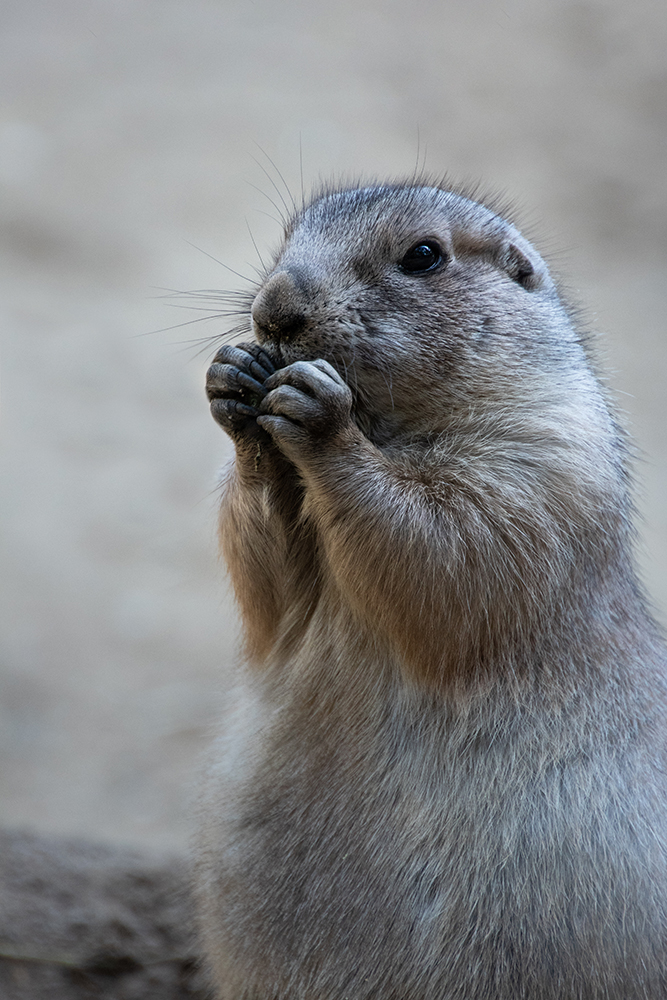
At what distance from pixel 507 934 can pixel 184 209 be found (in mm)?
8563

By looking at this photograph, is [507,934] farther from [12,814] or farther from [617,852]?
[12,814]

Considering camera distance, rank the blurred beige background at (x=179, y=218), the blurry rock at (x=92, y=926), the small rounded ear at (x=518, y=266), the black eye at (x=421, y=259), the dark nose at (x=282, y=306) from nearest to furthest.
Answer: the dark nose at (x=282, y=306)
the black eye at (x=421, y=259)
the small rounded ear at (x=518, y=266)
the blurry rock at (x=92, y=926)
the blurred beige background at (x=179, y=218)

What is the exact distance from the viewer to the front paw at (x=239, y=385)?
9.69ft

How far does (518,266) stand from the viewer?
11.1 feet

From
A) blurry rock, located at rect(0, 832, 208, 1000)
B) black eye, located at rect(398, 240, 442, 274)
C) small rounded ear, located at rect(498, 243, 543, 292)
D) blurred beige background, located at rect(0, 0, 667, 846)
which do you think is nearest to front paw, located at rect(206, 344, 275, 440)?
black eye, located at rect(398, 240, 442, 274)

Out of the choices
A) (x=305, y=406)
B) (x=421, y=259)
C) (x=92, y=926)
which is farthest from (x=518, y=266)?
(x=92, y=926)

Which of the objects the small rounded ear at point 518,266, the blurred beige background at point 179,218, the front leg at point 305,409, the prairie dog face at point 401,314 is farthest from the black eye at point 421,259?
the blurred beige background at point 179,218

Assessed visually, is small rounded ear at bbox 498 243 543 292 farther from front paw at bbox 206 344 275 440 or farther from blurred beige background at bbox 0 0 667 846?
blurred beige background at bbox 0 0 667 846

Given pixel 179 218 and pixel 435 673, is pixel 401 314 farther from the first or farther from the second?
pixel 179 218

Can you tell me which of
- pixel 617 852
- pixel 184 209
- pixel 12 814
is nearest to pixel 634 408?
pixel 184 209

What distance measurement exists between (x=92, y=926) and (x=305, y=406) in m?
2.58

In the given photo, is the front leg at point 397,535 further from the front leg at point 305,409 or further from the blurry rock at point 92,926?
the blurry rock at point 92,926

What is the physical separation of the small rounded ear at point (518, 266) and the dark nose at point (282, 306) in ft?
2.64

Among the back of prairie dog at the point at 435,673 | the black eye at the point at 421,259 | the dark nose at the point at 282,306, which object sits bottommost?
the back of prairie dog at the point at 435,673
